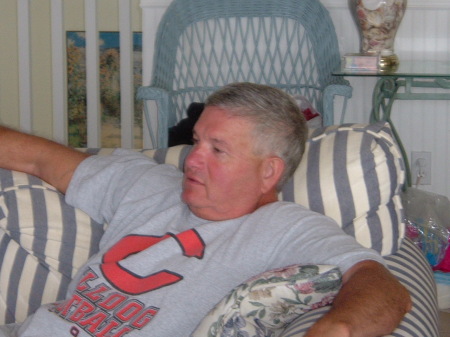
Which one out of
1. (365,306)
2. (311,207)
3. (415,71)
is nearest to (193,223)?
(311,207)

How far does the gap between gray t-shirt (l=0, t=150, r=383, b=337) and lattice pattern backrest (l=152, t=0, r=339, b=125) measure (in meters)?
1.59

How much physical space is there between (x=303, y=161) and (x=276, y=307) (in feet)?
1.56

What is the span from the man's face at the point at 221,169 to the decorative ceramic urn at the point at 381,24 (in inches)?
58.5

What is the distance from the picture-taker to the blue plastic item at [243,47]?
3.34 metres

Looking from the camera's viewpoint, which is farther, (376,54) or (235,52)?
(235,52)

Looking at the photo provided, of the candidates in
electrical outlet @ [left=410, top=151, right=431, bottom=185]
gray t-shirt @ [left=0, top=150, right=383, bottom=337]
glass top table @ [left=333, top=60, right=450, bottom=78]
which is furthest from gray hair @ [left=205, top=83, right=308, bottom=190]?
electrical outlet @ [left=410, top=151, right=431, bottom=185]

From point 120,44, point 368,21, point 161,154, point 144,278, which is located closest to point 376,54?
point 368,21

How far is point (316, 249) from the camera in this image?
5.08ft

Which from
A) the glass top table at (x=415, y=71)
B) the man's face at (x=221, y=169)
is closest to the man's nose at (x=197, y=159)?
the man's face at (x=221, y=169)

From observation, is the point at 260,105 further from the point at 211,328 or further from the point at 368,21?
the point at 368,21

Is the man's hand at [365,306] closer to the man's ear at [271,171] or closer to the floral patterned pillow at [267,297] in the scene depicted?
the floral patterned pillow at [267,297]

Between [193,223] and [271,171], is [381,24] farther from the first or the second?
[193,223]

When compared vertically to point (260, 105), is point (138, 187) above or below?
below

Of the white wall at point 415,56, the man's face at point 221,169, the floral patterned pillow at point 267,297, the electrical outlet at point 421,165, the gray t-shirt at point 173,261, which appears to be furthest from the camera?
the electrical outlet at point 421,165
